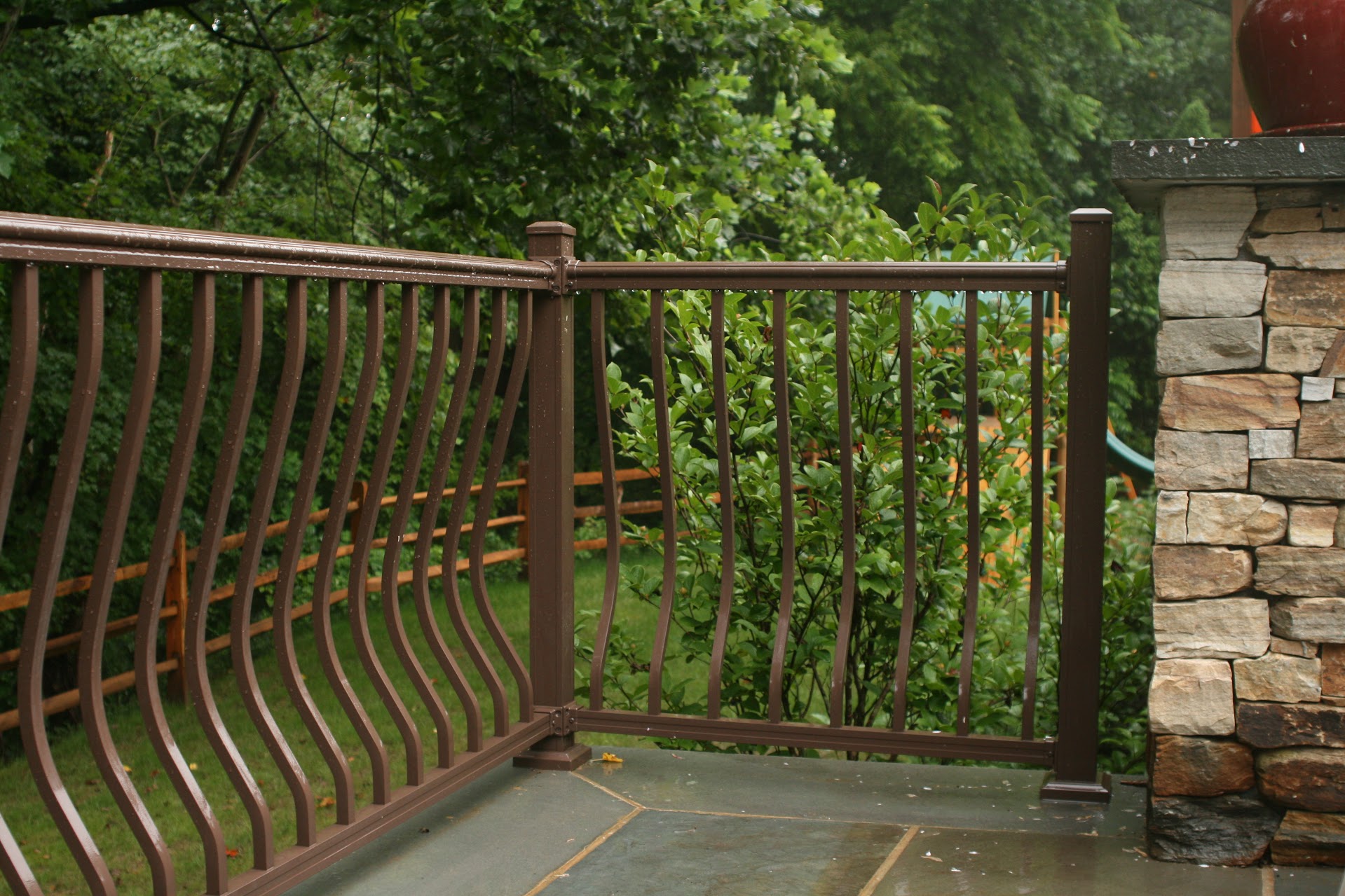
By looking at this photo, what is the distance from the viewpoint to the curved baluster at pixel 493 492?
2.75 metres

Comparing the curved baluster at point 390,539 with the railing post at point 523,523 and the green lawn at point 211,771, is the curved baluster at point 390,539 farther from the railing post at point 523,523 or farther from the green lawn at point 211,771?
the railing post at point 523,523

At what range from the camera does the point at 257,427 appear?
8977mm

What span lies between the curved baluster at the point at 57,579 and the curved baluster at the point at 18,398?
0.18 ft

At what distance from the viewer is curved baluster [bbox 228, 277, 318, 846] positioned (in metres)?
2.00

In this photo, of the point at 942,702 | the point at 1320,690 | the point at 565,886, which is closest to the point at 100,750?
the point at 565,886

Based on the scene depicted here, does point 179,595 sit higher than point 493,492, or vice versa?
point 493,492

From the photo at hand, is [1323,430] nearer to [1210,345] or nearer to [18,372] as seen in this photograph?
[1210,345]

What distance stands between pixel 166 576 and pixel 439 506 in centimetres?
79

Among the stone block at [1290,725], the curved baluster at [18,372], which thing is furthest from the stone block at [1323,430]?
the curved baluster at [18,372]

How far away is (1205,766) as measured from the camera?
2.27 metres

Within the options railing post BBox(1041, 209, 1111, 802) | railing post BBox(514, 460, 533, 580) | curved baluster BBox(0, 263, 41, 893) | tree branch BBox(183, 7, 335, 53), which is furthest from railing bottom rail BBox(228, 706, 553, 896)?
railing post BBox(514, 460, 533, 580)

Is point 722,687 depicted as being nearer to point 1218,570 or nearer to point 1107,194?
point 1218,570

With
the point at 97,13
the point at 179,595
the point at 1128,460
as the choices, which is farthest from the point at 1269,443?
the point at 1128,460

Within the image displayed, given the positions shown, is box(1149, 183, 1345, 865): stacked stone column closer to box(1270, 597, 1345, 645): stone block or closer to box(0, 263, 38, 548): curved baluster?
box(1270, 597, 1345, 645): stone block
